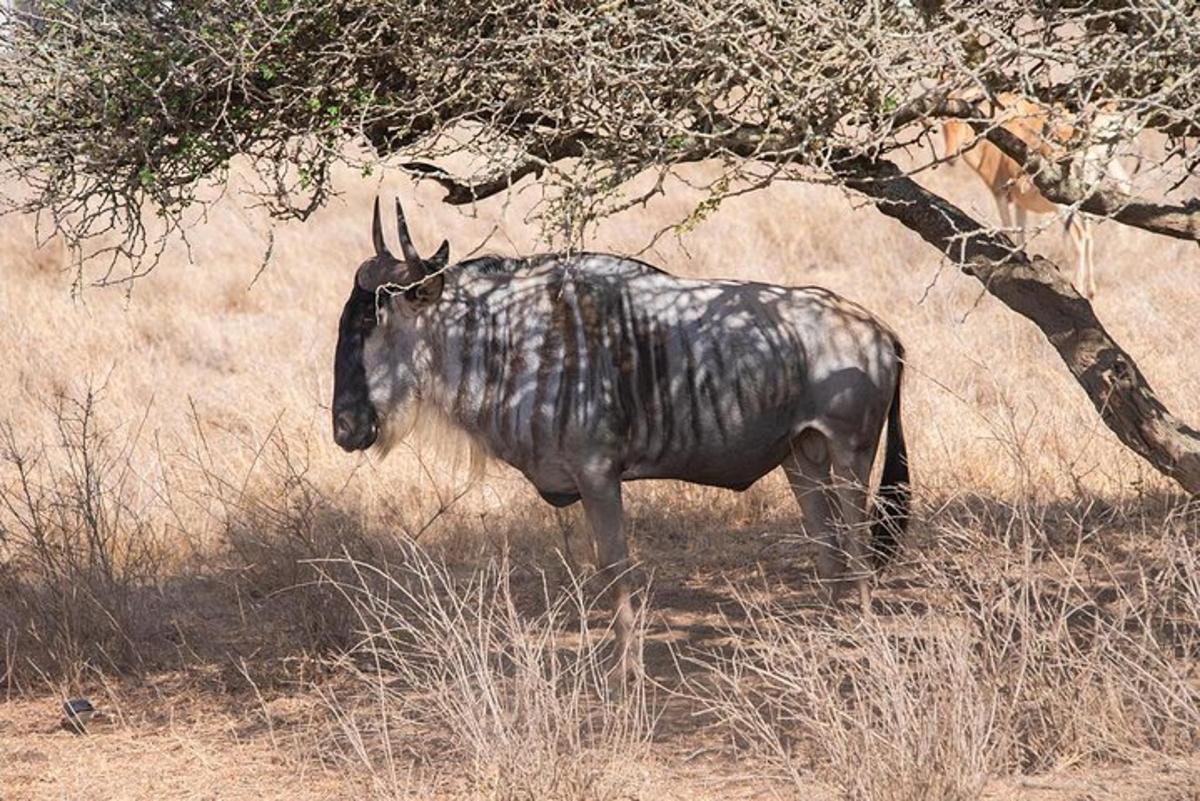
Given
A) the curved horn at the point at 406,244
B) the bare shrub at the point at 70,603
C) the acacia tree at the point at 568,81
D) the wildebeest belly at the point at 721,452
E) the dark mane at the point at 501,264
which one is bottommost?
the bare shrub at the point at 70,603

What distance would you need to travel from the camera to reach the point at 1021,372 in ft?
36.9

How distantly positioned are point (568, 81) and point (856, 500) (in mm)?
2468

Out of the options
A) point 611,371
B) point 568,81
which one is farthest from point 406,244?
point 568,81

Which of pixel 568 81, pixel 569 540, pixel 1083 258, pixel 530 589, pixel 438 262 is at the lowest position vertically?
pixel 530 589

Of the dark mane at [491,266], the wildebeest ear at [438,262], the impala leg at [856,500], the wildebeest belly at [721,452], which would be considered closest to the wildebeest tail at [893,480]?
the impala leg at [856,500]

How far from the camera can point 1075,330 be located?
6.73 m

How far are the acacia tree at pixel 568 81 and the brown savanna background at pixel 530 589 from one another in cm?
55

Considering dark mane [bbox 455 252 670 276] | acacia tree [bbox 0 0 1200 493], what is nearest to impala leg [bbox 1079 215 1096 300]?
dark mane [bbox 455 252 670 276]

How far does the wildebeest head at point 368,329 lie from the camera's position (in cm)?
686

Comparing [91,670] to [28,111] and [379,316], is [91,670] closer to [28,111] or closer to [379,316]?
[379,316]

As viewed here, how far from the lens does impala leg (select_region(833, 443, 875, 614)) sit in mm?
6996

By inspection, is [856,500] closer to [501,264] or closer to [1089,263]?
[501,264]

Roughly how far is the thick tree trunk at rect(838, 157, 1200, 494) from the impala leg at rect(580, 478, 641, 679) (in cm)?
147

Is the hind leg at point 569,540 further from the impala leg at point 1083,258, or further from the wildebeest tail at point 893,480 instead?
the impala leg at point 1083,258
